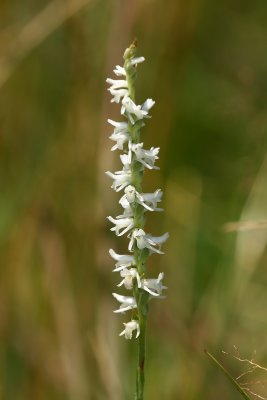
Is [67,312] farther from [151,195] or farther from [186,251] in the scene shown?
[151,195]

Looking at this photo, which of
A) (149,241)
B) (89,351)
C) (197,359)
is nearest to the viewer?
(149,241)

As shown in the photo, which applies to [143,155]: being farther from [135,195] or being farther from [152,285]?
[152,285]

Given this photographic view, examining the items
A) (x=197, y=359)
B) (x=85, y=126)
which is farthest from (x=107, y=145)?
(x=197, y=359)

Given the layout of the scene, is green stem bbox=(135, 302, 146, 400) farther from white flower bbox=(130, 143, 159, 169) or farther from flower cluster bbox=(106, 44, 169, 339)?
white flower bbox=(130, 143, 159, 169)

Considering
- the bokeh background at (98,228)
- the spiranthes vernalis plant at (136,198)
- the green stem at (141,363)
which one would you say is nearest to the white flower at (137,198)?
the spiranthes vernalis plant at (136,198)

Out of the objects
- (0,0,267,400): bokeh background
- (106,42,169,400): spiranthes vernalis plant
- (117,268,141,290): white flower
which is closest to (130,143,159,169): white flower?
(106,42,169,400): spiranthes vernalis plant

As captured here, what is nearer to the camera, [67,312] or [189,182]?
[67,312]

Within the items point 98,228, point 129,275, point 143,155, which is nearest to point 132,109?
point 143,155

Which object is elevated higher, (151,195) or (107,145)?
(151,195)
